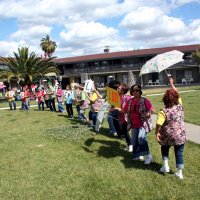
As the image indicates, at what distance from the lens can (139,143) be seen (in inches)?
271

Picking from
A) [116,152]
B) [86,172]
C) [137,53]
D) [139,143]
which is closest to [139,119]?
[139,143]

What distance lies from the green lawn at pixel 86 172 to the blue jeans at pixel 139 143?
0.24 m

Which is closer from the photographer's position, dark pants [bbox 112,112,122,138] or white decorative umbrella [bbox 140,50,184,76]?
white decorative umbrella [bbox 140,50,184,76]

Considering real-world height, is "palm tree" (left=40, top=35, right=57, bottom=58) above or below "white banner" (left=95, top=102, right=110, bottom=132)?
above

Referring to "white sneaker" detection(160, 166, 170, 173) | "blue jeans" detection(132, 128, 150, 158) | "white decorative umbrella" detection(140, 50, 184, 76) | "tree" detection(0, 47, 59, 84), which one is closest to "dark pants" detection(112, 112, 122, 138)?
"white decorative umbrella" detection(140, 50, 184, 76)

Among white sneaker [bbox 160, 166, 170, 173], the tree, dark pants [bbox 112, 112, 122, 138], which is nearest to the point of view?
white sneaker [bbox 160, 166, 170, 173]

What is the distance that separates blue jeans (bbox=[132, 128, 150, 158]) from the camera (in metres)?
6.82

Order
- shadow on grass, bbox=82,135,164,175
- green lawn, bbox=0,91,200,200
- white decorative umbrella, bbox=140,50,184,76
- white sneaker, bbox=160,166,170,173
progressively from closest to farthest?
green lawn, bbox=0,91,200,200
white sneaker, bbox=160,166,170,173
shadow on grass, bbox=82,135,164,175
white decorative umbrella, bbox=140,50,184,76

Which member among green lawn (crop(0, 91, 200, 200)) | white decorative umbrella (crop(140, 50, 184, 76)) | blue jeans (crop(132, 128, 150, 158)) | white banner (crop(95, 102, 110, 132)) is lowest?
green lawn (crop(0, 91, 200, 200))

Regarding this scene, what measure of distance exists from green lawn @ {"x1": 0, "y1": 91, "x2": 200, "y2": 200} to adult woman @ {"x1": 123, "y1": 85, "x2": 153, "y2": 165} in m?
0.28

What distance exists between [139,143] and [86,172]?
4.01 feet

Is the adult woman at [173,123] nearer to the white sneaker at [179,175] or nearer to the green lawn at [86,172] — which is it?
the white sneaker at [179,175]

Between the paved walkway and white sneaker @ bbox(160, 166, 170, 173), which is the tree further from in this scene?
white sneaker @ bbox(160, 166, 170, 173)

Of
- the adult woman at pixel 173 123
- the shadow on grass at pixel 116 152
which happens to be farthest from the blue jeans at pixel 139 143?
the adult woman at pixel 173 123
